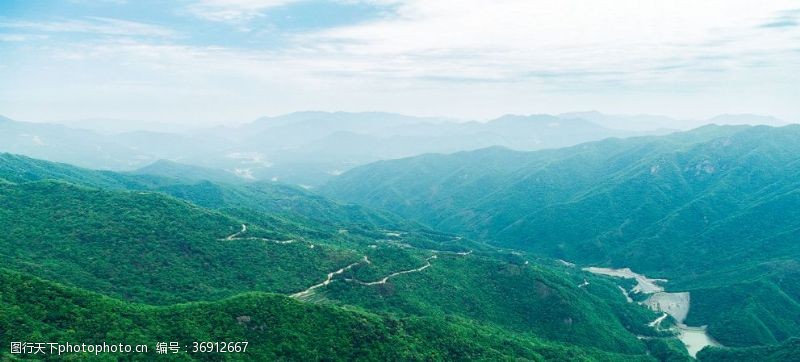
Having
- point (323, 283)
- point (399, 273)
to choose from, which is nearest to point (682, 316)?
point (399, 273)

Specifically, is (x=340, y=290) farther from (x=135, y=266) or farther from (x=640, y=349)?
(x=640, y=349)

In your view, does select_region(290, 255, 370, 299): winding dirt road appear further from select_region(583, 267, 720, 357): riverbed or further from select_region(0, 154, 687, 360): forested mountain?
select_region(583, 267, 720, 357): riverbed

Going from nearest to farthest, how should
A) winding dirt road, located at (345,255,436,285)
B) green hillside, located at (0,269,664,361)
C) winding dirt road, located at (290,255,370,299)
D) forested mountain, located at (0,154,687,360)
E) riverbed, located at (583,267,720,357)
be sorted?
1. green hillside, located at (0,269,664,361)
2. forested mountain, located at (0,154,687,360)
3. winding dirt road, located at (290,255,370,299)
4. winding dirt road, located at (345,255,436,285)
5. riverbed, located at (583,267,720,357)

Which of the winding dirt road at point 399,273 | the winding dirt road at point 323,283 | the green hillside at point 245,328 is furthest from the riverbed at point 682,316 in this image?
the winding dirt road at point 323,283

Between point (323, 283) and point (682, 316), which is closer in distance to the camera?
point (323, 283)

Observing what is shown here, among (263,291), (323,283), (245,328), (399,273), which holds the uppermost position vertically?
(245,328)

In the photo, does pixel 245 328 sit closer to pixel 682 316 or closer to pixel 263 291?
pixel 263 291

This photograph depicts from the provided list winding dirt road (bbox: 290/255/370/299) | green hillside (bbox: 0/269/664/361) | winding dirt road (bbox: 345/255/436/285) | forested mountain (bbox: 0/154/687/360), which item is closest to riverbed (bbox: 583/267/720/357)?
forested mountain (bbox: 0/154/687/360)

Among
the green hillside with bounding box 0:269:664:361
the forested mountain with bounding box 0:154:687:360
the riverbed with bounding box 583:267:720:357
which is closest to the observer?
the green hillside with bounding box 0:269:664:361

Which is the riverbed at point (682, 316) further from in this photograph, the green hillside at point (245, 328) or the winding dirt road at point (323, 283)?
the winding dirt road at point (323, 283)

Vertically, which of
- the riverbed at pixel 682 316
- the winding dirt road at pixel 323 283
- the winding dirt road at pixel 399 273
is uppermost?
the winding dirt road at pixel 323 283
